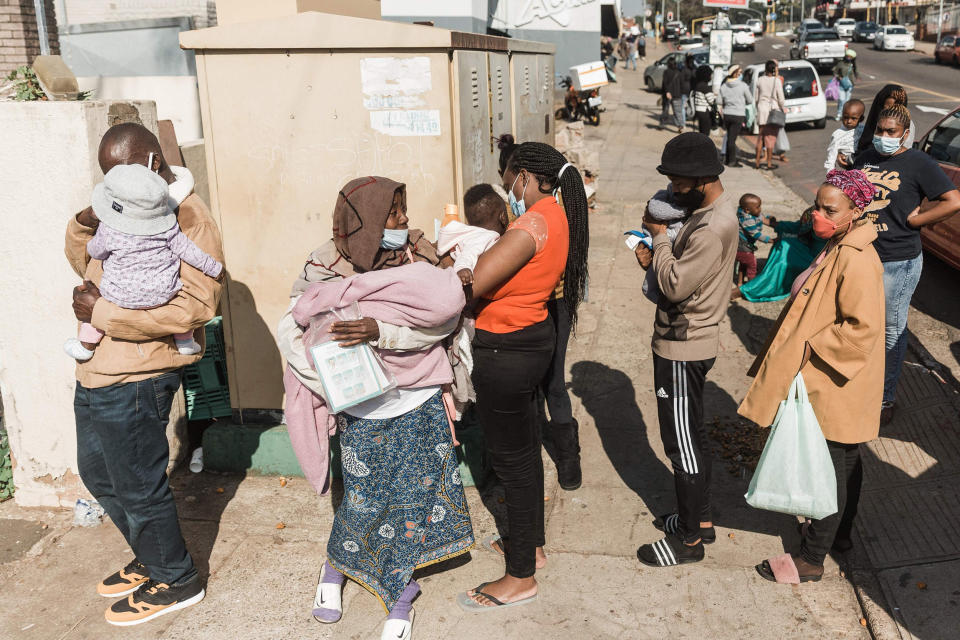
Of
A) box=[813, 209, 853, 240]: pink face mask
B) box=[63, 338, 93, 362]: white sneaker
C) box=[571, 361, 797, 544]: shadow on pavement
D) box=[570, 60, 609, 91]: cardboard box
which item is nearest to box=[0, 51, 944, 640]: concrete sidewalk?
box=[571, 361, 797, 544]: shadow on pavement

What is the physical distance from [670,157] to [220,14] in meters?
2.78

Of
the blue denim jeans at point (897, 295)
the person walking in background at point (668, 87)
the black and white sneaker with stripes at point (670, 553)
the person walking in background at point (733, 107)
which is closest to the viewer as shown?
the black and white sneaker with stripes at point (670, 553)

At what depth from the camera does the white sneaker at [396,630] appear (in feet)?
11.0

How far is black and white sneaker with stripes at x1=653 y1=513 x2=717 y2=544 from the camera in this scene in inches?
153

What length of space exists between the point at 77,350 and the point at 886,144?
4.26 meters

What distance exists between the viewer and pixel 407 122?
421 cm

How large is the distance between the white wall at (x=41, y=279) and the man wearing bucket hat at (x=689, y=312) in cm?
277

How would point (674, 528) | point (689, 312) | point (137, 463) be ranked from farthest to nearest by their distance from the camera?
point (674, 528) < point (689, 312) < point (137, 463)

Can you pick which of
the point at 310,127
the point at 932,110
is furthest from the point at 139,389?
the point at 932,110

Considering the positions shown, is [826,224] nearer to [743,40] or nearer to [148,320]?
[148,320]

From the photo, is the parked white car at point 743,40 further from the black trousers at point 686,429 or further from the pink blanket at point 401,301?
the pink blanket at point 401,301

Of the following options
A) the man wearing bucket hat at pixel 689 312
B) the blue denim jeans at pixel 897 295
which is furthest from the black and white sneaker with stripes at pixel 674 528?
the blue denim jeans at pixel 897 295

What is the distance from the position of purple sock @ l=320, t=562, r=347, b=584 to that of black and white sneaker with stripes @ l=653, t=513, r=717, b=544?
5.19 feet

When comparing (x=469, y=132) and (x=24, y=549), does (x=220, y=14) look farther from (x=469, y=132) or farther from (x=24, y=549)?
(x=24, y=549)
